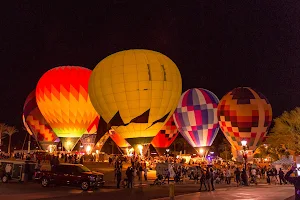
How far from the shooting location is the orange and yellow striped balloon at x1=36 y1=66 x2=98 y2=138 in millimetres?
43188

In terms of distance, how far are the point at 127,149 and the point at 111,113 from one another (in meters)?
29.8

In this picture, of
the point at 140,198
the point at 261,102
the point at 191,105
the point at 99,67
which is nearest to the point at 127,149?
the point at 191,105

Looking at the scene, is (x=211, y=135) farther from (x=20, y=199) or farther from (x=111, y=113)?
(x=20, y=199)

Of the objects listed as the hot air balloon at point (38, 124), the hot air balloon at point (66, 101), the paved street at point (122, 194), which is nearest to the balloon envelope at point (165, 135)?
the hot air balloon at point (66, 101)

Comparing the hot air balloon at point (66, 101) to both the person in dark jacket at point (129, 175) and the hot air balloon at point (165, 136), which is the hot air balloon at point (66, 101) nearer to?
the hot air balloon at point (165, 136)

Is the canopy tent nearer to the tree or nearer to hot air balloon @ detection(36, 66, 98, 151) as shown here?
the tree

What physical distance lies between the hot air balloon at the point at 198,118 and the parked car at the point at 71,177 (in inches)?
1075

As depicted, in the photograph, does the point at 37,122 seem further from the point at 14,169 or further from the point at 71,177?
the point at 71,177

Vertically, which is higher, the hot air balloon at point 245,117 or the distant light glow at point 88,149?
the hot air balloon at point 245,117

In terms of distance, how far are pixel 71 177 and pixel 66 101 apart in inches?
950

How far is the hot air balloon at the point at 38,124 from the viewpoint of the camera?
53.3 m

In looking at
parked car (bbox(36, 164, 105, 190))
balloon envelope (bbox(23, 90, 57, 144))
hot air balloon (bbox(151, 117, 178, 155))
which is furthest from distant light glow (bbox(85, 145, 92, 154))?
parked car (bbox(36, 164, 105, 190))

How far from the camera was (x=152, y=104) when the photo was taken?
31766mm

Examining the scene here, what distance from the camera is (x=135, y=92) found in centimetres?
3134
